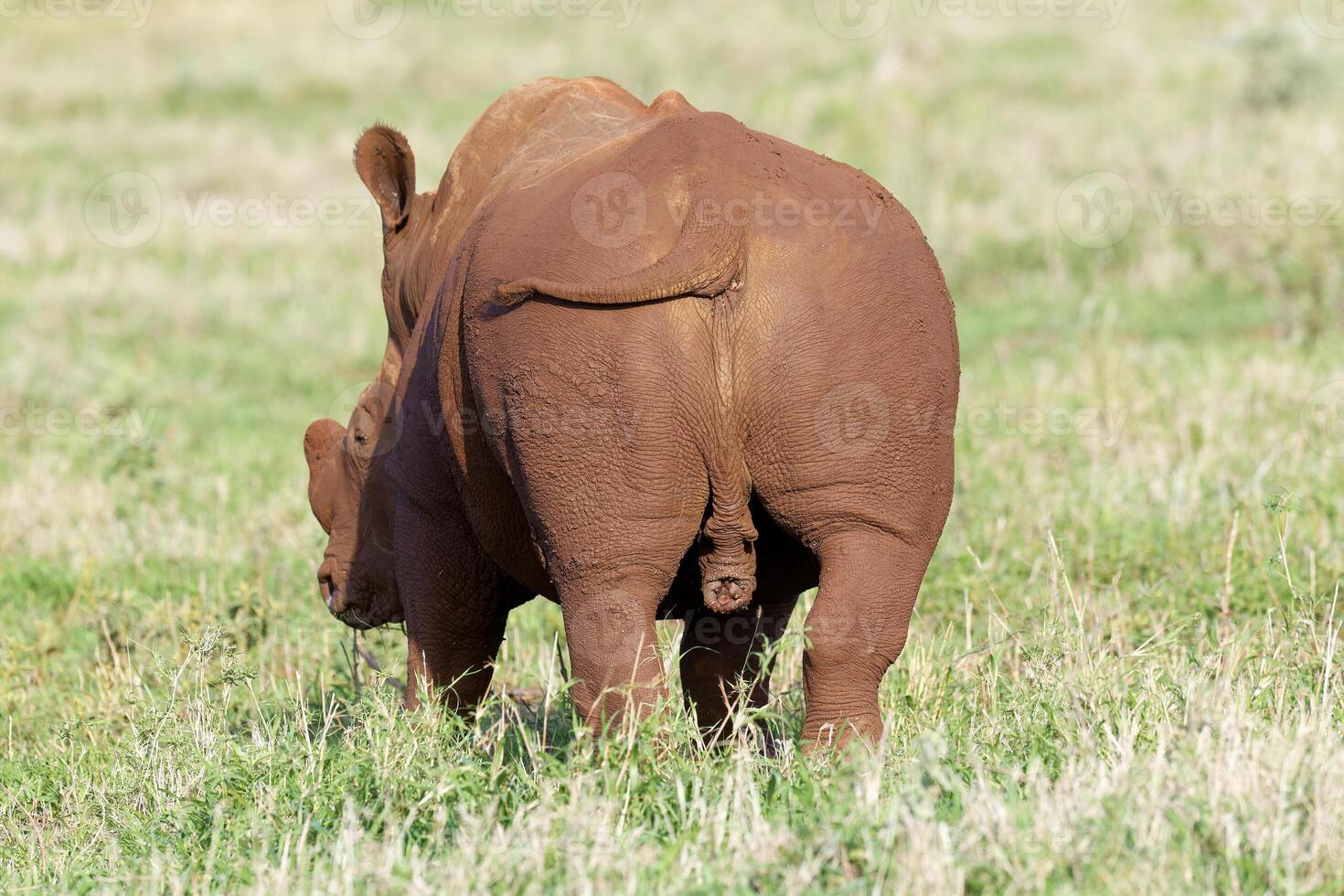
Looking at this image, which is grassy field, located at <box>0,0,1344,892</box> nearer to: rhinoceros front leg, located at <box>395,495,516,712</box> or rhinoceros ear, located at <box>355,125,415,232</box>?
rhinoceros front leg, located at <box>395,495,516,712</box>

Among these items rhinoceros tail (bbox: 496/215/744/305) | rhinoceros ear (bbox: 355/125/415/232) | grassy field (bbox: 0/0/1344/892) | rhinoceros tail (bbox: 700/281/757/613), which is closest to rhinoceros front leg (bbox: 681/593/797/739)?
grassy field (bbox: 0/0/1344/892)

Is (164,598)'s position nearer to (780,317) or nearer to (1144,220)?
(780,317)

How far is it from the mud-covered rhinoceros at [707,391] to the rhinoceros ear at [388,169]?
3.29 feet

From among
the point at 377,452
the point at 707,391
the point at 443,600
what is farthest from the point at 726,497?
the point at 377,452

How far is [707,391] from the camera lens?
3182mm

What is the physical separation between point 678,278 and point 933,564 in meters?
3.44

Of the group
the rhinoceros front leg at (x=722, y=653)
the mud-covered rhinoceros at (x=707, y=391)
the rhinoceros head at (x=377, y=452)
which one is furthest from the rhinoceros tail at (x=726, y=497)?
the rhinoceros head at (x=377, y=452)

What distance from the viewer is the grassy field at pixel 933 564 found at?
118 inches

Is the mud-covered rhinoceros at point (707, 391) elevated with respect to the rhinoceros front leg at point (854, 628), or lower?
elevated

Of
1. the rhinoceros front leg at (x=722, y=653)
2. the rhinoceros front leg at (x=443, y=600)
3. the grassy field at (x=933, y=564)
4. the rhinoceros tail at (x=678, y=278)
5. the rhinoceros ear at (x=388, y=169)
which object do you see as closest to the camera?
the grassy field at (x=933, y=564)

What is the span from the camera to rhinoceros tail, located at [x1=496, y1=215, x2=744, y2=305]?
3137 millimetres

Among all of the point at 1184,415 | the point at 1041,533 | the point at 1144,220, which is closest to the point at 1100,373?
the point at 1184,415

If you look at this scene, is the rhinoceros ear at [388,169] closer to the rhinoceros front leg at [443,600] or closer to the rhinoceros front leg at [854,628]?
the rhinoceros front leg at [443,600]

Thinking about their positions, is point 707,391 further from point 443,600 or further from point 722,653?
point 722,653
